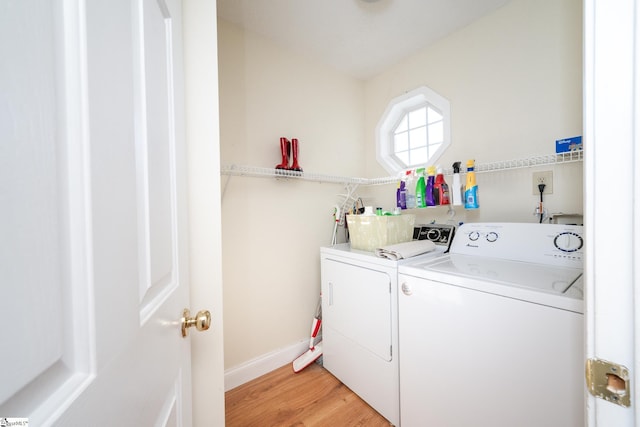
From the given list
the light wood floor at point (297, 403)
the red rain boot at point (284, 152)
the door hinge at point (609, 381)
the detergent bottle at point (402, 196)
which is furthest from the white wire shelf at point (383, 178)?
the light wood floor at point (297, 403)

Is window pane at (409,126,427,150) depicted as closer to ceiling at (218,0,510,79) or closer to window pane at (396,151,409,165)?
window pane at (396,151,409,165)

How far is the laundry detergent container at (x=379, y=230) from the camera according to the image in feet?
5.54

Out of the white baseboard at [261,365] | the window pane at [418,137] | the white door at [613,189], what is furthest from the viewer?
the window pane at [418,137]

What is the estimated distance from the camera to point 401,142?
2.44 metres

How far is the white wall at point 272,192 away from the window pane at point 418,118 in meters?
0.67

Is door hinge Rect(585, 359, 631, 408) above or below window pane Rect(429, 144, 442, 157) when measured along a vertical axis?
below

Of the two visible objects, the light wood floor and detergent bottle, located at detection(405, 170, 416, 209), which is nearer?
the light wood floor

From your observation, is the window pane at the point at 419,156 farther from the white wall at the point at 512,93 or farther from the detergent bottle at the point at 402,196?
the detergent bottle at the point at 402,196

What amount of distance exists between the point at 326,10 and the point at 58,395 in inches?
85.9

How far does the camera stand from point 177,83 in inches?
26.6

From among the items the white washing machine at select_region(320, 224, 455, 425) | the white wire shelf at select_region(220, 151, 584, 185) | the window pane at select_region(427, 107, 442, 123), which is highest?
the window pane at select_region(427, 107, 442, 123)

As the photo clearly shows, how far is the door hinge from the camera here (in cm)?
41

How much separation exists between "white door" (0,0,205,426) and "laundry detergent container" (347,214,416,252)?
1.40 meters

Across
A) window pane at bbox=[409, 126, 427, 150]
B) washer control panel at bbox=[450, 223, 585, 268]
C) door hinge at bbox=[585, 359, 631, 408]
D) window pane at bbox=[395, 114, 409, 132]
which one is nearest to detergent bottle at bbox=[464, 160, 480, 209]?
washer control panel at bbox=[450, 223, 585, 268]
